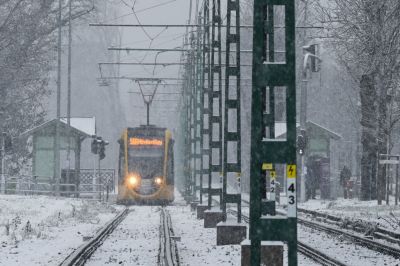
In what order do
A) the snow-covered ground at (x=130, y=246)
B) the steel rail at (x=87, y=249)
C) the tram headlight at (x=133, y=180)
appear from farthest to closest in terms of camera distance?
the tram headlight at (x=133, y=180), the snow-covered ground at (x=130, y=246), the steel rail at (x=87, y=249)

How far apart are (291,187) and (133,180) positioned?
2715 centimetres

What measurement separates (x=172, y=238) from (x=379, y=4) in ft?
56.6

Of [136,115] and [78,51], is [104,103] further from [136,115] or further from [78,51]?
[136,115]

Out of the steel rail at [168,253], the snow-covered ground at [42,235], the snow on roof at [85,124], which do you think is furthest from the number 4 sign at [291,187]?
the snow on roof at [85,124]

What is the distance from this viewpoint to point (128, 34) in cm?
15362

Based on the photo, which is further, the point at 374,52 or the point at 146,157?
the point at 146,157

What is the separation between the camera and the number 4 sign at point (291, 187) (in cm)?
802

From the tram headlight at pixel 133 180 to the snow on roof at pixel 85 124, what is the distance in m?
8.01

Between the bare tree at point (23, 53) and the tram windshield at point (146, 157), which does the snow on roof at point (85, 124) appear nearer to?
the bare tree at point (23, 53)

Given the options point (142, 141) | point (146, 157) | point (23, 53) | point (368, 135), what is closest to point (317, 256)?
point (142, 141)

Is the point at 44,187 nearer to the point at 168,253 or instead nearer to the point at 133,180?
the point at 133,180

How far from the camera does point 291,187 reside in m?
8.07

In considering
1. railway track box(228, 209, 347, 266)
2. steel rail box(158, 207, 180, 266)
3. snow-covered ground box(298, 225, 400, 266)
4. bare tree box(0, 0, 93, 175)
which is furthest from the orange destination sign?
railway track box(228, 209, 347, 266)

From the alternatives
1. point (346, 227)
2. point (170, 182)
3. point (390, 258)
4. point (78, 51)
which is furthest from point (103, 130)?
point (390, 258)
